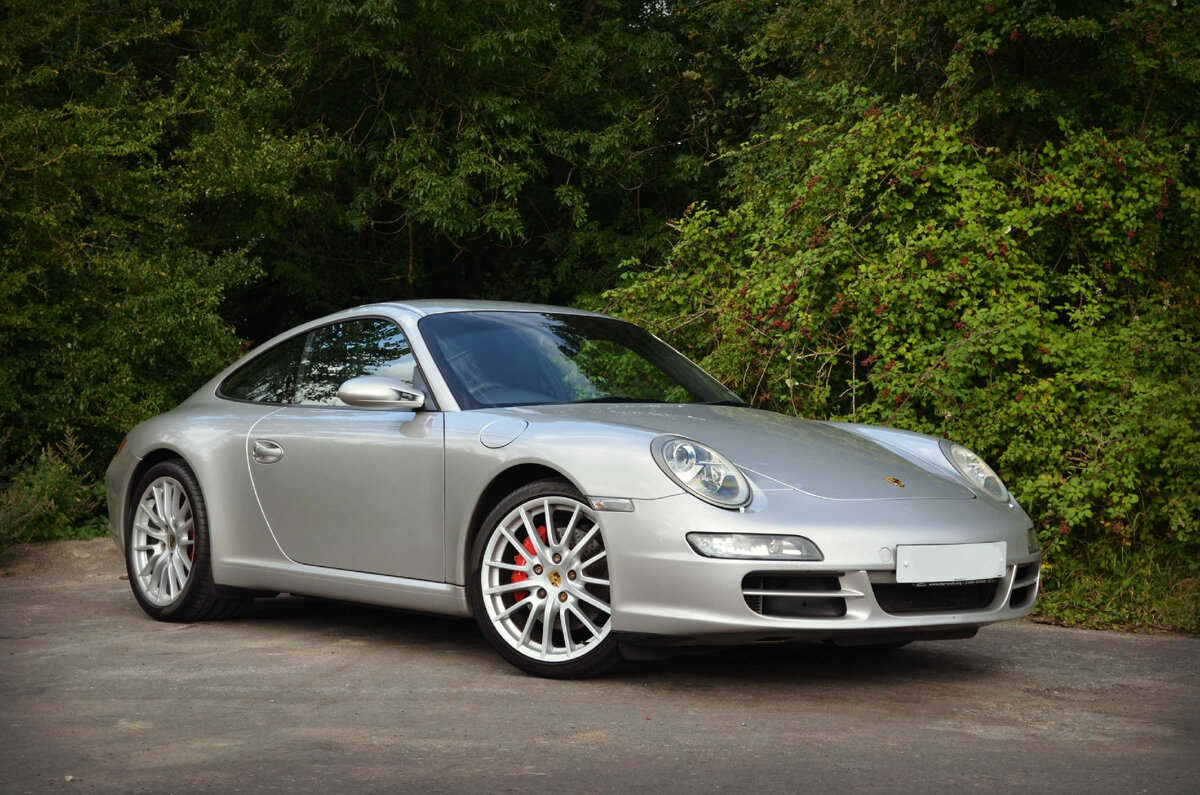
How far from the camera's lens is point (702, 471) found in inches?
189

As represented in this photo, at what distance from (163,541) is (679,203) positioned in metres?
12.6

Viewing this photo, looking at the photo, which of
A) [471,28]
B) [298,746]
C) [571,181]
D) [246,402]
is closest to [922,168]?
[246,402]

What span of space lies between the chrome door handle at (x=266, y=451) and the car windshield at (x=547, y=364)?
86 centimetres

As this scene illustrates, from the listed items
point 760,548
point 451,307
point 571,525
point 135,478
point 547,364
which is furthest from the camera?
point 135,478

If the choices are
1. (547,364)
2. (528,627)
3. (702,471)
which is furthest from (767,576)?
(547,364)

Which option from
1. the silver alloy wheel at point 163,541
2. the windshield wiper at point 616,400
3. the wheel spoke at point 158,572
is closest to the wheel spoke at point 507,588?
the windshield wiper at point 616,400

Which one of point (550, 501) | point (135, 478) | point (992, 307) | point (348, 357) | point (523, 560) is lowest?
point (135, 478)

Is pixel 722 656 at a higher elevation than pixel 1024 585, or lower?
lower

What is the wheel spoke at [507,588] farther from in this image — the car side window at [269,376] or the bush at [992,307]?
the bush at [992,307]

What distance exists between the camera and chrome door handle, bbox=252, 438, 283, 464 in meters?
6.04

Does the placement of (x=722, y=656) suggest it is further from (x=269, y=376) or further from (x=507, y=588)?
(x=269, y=376)

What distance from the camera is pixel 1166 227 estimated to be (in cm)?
908

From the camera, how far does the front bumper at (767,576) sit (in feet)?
15.0

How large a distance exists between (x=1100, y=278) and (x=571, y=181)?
415 inches
